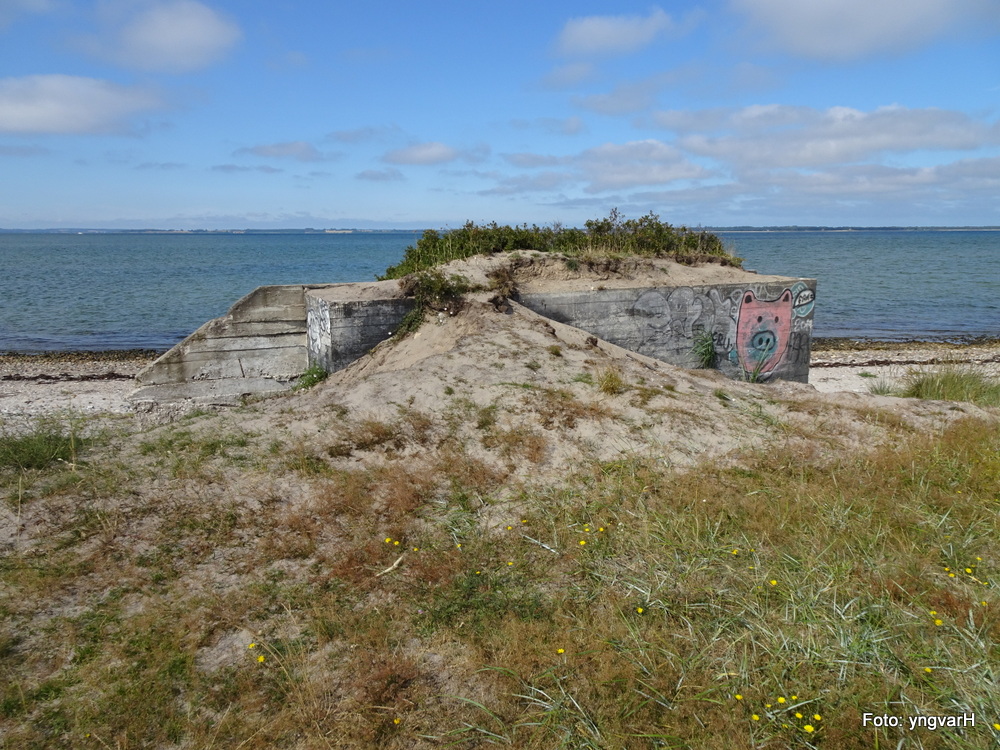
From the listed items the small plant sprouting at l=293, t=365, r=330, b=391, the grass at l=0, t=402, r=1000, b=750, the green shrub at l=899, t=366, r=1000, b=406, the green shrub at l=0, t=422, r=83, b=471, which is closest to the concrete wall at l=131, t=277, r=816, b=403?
the small plant sprouting at l=293, t=365, r=330, b=391

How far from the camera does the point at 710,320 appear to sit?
12.9 metres

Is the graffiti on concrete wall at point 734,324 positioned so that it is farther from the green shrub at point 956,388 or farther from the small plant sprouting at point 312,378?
the small plant sprouting at point 312,378

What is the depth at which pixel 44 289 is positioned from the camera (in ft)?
132

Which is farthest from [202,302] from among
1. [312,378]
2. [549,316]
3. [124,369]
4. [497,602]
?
[497,602]

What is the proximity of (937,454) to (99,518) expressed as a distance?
7.64 metres

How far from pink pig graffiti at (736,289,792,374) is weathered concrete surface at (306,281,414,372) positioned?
6.53 metres

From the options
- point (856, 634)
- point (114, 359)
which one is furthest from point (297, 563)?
point (114, 359)

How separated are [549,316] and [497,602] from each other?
776cm

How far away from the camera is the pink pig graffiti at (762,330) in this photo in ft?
43.4

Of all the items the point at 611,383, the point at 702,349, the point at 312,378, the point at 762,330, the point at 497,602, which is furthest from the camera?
the point at 762,330

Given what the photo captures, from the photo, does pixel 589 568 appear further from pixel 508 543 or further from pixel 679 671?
pixel 679 671

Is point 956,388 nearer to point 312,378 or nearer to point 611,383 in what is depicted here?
point 611,383

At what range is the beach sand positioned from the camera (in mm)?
15164

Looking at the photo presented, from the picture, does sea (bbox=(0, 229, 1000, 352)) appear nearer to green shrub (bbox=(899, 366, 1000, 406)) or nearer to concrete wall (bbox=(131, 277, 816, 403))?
concrete wall (bbox=(131, 277, 816, 403))
